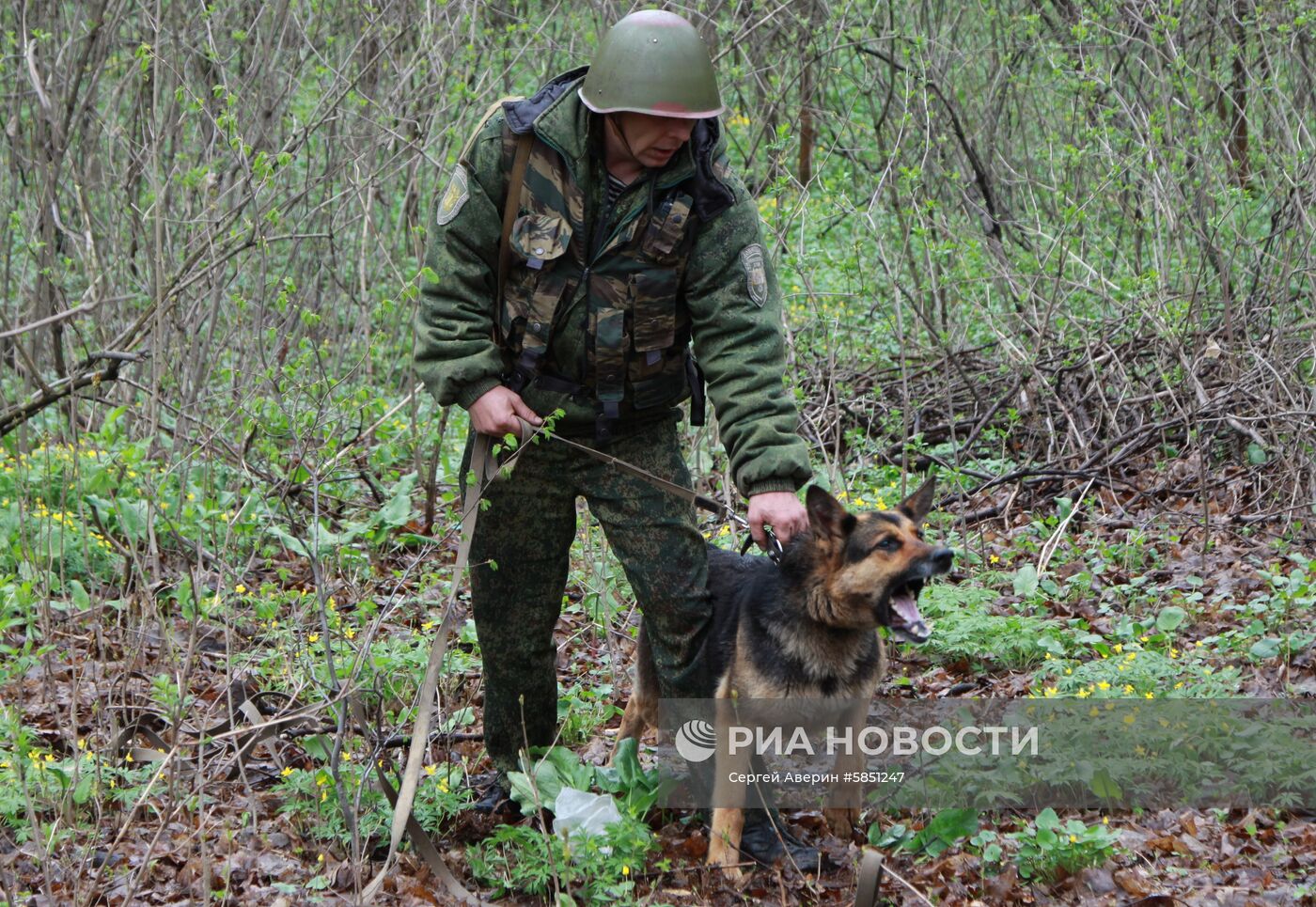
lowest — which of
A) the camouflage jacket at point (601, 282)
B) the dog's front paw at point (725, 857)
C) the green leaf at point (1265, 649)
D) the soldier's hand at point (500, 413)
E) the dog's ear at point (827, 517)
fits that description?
the dog's front paw at point (725, 857)

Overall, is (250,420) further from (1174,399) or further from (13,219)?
(1174,399)

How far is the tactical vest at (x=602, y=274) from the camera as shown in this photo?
12.6ft

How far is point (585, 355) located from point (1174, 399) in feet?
15.0

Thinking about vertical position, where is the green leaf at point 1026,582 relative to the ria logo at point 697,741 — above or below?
above

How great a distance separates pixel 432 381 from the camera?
→ 3914 millimetres

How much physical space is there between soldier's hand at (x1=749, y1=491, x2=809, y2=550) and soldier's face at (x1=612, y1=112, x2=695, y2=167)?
1106mm

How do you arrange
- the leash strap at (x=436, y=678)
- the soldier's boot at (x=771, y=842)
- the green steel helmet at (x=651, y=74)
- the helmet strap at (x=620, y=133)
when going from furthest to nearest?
1. the soldier's boot at (x=771, y=842)
2. the helmet strap at (x=620, y=133)
3. the green steel helmet at (x=651, y=74)
4. the leash strap at (x=436, y=678)

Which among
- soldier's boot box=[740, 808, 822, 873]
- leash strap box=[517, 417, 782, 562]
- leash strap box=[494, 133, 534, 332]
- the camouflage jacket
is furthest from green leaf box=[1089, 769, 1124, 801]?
leash strap box=[494, 133, 534, 332]

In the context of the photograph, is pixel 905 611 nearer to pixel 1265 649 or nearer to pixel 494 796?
pixel 494 796

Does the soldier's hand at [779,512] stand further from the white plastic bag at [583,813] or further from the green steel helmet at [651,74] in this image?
the green steel helmet at [651,74]

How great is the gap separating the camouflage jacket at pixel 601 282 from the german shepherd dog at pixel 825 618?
0.37 meters

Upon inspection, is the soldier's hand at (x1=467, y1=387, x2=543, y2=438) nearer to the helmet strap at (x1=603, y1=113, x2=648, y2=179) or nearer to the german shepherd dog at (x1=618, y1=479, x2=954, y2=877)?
the helmet strap at (x1=603, y1=113, x2=648, y2=179)

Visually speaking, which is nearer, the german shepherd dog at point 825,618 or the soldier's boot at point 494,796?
the german shepherd dog at point 825,618

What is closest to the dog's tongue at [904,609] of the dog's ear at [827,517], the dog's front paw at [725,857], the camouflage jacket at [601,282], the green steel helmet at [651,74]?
the dog's ear at [827,517]
